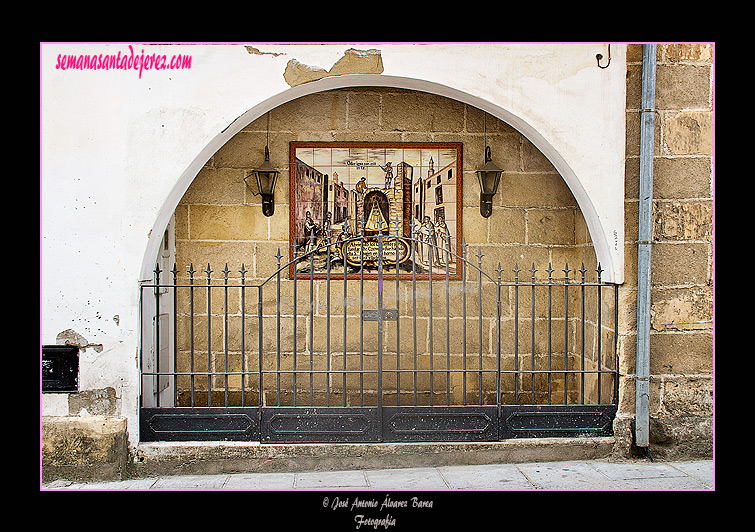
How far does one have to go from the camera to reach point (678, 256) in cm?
470

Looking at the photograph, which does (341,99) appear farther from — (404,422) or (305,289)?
(404,422)

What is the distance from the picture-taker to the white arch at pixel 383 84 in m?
4.45

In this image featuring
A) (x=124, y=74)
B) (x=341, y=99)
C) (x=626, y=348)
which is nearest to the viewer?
(x=124, y=74)

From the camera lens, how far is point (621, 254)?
4621 mm

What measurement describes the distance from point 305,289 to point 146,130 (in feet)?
6.31

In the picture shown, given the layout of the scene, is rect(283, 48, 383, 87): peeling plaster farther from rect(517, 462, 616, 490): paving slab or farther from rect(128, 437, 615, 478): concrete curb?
rect(517, 462, 616, 490): paving slab

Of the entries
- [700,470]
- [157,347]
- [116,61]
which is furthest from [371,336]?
[116,61]

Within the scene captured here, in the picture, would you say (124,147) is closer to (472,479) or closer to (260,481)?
(260,481)

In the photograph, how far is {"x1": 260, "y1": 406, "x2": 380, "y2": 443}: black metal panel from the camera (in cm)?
456

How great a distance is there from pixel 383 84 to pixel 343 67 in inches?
14.5

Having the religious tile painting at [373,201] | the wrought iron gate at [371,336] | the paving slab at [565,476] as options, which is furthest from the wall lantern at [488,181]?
the paving slab at [565,476]

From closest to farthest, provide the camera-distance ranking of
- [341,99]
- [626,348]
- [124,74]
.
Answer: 1. [124,74]
2. [626,348]
3. [341,99]

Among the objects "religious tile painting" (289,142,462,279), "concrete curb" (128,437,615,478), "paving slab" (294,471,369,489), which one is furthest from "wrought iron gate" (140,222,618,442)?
"paving slab" (294,471,369,489)

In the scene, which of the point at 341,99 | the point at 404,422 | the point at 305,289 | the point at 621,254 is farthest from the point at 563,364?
the point at 341,99
